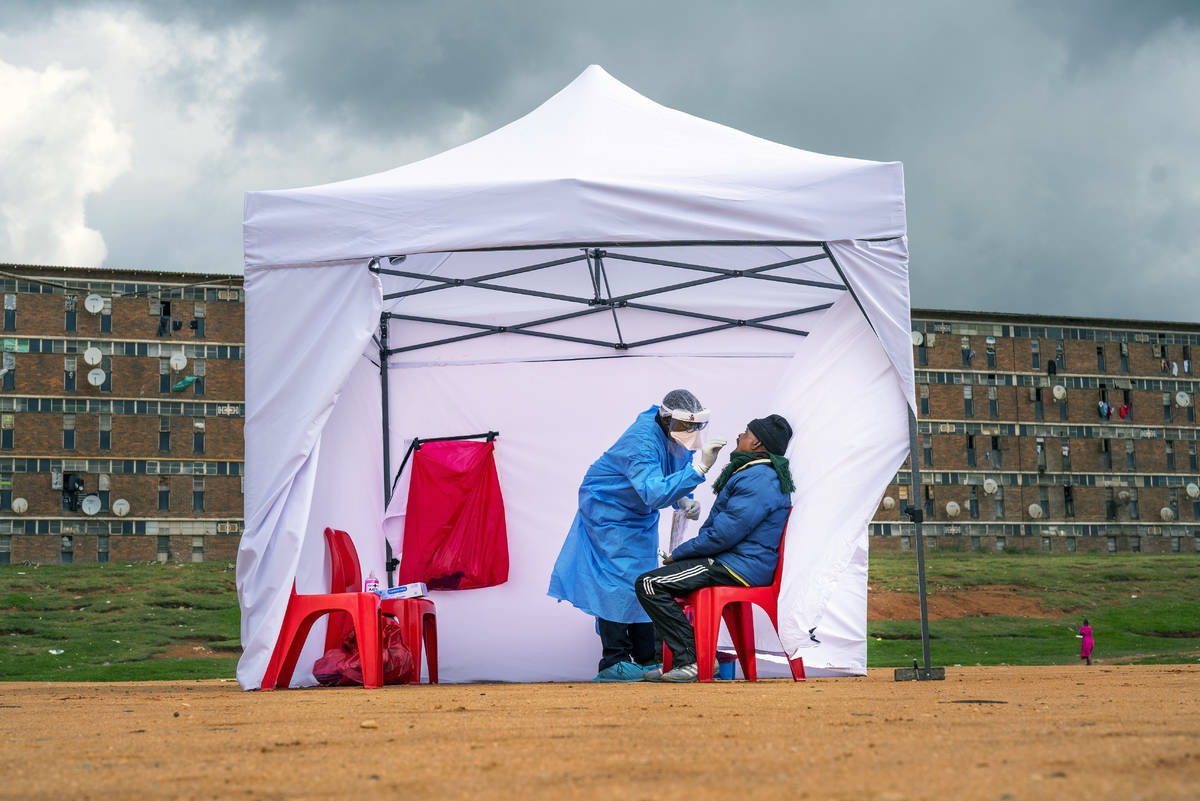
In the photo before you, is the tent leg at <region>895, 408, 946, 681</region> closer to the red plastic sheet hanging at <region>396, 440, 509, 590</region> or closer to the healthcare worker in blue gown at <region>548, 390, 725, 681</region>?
the healthcare worker in blue gown at <region>548, 390, 725, 681</region>

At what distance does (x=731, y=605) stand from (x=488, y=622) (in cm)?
256

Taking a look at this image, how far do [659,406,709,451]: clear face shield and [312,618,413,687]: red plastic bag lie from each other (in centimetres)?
218

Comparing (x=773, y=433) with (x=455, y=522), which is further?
(x=455, y=522)

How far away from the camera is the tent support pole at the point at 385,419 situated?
8758mm

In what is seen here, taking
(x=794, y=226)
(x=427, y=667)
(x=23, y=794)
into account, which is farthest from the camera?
(x=427, y=667)

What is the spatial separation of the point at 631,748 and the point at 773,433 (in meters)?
3.84

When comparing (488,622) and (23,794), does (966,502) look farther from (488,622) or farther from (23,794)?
(23,794)

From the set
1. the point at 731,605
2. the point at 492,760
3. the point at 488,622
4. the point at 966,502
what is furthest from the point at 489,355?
the point at 966,502

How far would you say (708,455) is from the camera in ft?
22.0

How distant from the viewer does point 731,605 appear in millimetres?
6758

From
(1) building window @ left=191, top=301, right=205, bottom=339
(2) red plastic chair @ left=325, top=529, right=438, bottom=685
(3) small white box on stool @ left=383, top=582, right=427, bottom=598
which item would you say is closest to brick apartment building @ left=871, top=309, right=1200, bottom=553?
(1) building window @ left=191, top=301, right=205, bottom=339

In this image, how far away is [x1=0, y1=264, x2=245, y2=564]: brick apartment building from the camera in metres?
36.1

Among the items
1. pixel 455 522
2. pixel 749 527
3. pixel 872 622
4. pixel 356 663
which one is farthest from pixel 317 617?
pixel 872 622

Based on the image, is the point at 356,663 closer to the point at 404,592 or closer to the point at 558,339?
the point at 404,592
